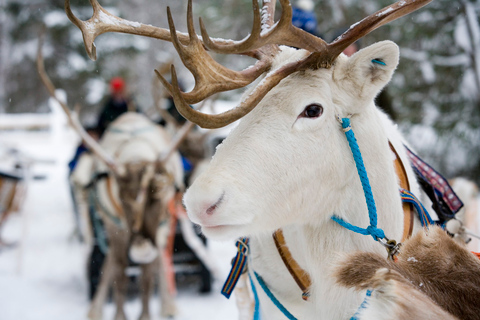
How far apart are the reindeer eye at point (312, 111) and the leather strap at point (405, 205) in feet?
2.06

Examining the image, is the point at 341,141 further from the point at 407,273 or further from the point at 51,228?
the point at 51,228

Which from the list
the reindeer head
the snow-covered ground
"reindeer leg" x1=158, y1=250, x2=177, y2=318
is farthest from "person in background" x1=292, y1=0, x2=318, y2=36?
"reindeer leg" x1=158, y1=250, x2=177, y2=318

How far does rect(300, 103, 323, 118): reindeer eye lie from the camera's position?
1.68 metres

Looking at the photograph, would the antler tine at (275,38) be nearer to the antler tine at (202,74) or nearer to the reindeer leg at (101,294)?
the antler tine at (202,74)

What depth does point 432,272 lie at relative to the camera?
111 cm

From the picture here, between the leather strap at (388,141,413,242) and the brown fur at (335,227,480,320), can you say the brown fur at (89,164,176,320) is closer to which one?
the leather strap at (388,141,413,242)

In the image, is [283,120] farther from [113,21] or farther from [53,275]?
[53,275]

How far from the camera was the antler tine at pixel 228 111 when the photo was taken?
153cm

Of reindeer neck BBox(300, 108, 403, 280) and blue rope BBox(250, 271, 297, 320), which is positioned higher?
reindeer neck BBox(300, 108, 403, 280)

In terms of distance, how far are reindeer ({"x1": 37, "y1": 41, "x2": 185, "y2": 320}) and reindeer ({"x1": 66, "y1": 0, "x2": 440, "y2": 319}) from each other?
3.46 meters

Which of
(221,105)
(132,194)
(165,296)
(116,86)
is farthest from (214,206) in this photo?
(221,105)

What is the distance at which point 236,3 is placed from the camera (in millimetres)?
11586

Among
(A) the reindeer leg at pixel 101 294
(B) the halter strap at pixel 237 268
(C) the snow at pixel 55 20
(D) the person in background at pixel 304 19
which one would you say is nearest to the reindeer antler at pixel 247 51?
(B) the halter strap at pixel 237 268

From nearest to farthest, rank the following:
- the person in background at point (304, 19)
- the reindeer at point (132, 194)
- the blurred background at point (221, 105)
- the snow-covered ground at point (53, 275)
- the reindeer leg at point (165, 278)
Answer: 1. the person in background at point (304, 19)
2. the reindeer at point (132, 194)
3. the reindeer leg at point (165, 278)
4. the snow-covered ground at point (53, 275)
5. the blurred background at point (221, 105)
